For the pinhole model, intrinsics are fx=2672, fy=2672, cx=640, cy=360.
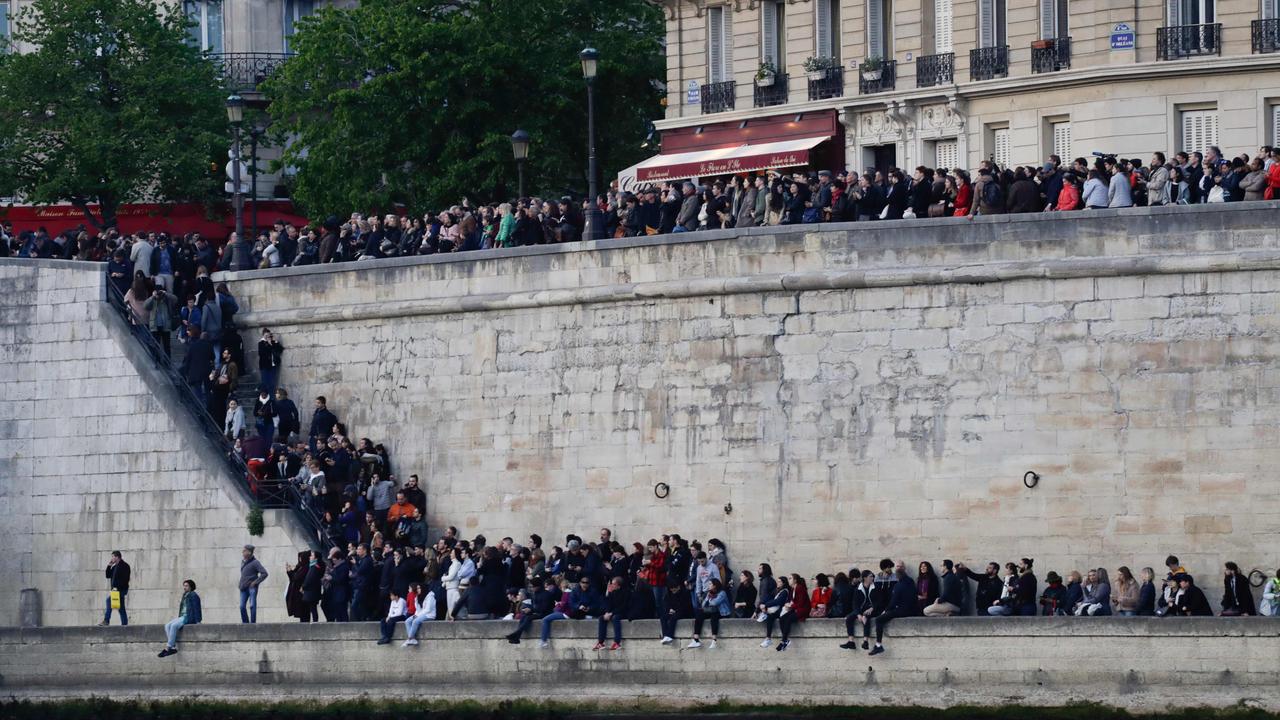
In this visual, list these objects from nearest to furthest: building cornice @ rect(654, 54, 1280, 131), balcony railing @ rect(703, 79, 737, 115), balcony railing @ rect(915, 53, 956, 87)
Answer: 1. building cornice @ rect(654, 54, 1280, 131)
2. balcony railing @ rect(915, 53, 956, 87)
3. balcony railing @ rect(703, 79, 737, 115)

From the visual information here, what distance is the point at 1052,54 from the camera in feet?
136

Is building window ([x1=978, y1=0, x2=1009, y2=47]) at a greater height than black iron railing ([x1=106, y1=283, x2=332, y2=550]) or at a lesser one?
greater

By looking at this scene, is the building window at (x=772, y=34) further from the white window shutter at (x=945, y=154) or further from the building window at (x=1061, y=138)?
the building window at (x=1061, y=138)

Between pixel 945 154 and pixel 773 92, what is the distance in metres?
3.77

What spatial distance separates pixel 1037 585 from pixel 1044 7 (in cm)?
1269

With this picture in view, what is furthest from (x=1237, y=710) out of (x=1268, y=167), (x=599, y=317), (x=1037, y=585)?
(x=599, y=317)

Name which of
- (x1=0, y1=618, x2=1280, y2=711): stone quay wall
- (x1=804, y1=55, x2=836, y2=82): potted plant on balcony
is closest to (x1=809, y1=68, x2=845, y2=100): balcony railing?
(x1=804, y1=55, x2=836, y2=82): potted plant on balcony

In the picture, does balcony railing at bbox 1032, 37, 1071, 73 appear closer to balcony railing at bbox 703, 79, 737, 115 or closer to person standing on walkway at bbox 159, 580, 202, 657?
balcony railing at bbox 703, 79, 737, 115

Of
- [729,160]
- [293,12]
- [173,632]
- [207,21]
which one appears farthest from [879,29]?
[207,21]

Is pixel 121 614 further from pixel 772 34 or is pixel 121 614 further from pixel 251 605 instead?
pixel 772 34

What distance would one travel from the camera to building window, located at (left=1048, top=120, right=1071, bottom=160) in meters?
41.3

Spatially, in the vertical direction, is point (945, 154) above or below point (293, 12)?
below

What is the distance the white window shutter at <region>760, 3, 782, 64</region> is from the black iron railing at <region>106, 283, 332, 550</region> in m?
12.1

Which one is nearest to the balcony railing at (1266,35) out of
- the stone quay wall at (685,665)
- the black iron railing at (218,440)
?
the stone quay wall at (685,665)
